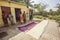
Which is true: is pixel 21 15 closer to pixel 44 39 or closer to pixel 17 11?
pixel 17 11

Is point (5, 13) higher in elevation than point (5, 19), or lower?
higher

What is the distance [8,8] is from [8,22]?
1645mm

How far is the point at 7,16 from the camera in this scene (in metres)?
10.3

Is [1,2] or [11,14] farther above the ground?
[1,2]

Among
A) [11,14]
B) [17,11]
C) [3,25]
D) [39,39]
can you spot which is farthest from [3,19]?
[39,39]

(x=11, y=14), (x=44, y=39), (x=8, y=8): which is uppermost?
(x=8, y=8)

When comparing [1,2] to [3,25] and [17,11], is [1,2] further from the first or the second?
[17,11]

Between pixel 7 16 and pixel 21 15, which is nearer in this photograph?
pixel 7 16

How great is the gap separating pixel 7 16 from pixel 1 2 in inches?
67.9

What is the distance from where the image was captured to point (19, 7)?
42.4ft

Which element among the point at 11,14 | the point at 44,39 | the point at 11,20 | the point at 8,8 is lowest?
the point at 44,39

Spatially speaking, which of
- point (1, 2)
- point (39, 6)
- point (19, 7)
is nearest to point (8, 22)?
point (1, 2)

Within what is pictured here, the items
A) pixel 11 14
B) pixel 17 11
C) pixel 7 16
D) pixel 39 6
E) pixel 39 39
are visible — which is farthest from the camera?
pixel 39 6

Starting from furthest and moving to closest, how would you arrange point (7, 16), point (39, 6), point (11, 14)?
1. point (39, 6)
2. point (11, 14)
3. point (7, 16)
